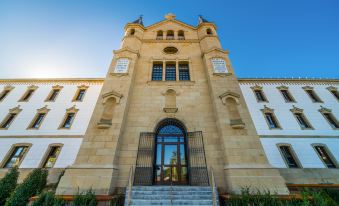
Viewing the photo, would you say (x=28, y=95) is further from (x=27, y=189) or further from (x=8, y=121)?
(x=27, y=189)

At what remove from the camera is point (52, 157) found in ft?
44.5

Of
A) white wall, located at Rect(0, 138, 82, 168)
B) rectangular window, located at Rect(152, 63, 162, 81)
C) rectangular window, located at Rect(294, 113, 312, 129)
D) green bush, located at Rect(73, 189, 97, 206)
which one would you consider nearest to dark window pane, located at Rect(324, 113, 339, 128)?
rectangular window, located at Rect(294, 113, 312, 129)

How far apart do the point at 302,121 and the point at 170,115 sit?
594 inches

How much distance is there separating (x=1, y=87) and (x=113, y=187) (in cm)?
2209

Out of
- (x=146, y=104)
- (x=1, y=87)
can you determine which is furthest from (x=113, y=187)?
(x=1, y=87)

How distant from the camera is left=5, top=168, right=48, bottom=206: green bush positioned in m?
6.96

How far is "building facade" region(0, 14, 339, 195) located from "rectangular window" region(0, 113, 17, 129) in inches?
5.5

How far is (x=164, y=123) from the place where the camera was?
32.5ft

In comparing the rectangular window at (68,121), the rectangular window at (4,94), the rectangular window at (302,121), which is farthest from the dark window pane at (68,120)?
the rectangular window at (302,121)

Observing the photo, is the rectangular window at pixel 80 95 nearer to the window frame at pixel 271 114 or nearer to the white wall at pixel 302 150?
the white wall at pixel 302 150

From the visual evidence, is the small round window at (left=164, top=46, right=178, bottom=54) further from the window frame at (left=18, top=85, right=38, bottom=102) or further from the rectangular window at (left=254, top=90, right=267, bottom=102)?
the window frame at (left=18, top=85, right=38, bottom=102)

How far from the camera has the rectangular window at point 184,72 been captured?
12.8 metres

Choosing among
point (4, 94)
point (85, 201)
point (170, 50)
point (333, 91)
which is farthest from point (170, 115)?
point (4, 94)

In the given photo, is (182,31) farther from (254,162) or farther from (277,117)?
(254,162)
